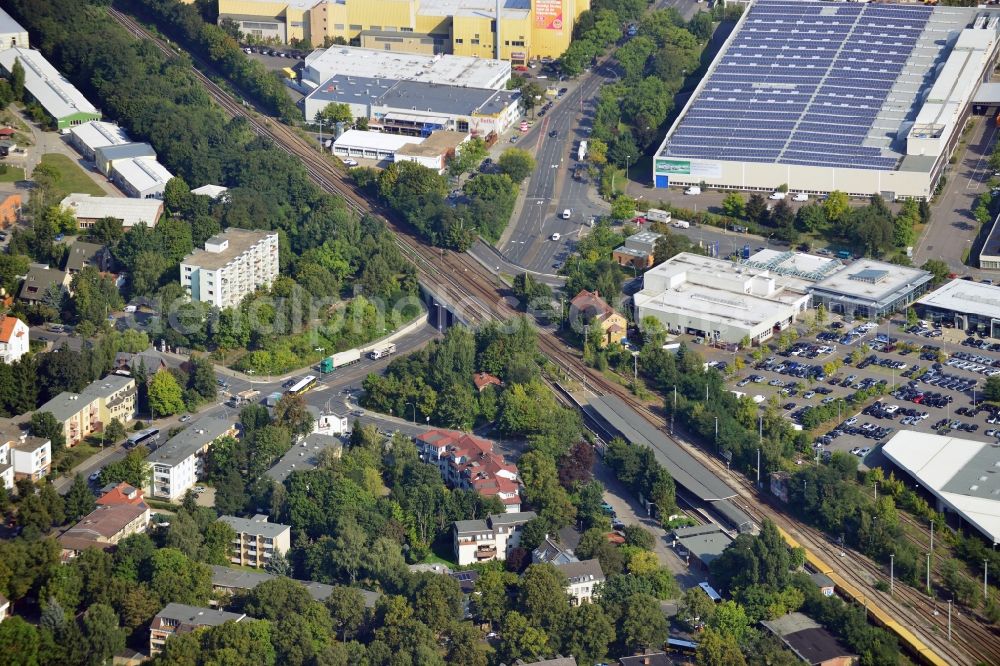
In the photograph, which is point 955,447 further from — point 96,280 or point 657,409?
point 96,280

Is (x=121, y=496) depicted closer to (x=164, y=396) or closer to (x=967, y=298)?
(x=164, y=396)

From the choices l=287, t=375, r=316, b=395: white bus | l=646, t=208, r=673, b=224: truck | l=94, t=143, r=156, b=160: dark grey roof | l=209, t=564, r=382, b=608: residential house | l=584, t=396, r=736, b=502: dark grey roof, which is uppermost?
l=94, t=143, r=156, b=160: dark grey roof

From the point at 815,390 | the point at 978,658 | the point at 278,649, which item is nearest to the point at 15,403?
the point at 278,649

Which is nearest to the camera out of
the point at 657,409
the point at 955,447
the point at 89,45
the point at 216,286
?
the point at 955,447

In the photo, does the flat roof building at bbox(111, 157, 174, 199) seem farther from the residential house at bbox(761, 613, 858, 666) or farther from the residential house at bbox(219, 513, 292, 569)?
the residential house at bbox(761, 613, 858, 666)

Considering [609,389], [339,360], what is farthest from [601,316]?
[339,360]

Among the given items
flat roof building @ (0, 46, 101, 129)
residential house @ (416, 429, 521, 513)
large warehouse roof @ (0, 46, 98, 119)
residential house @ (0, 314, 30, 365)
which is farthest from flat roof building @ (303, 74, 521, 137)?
residential house @ (416, 429, 521, 513)

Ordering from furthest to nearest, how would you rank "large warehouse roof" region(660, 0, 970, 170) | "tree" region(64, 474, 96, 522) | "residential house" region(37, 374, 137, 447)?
"large warehouse roof" region(660, 0, 970, 170) → "residential house" region(37, 374, 137, 447) → "tree" region(64, 474, 96, 522)
